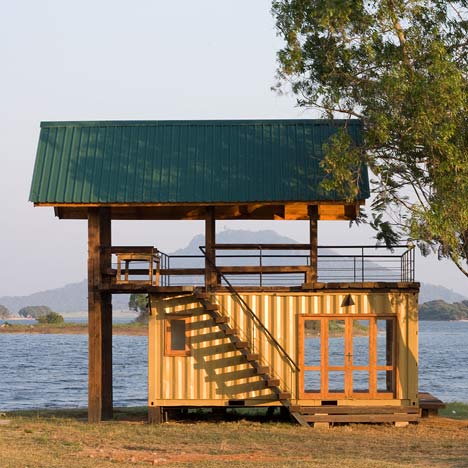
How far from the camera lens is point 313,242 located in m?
31.2

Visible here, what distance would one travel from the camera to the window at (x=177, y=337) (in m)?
30.6

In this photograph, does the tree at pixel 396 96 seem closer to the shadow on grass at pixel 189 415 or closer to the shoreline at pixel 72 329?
the shadow on grass at pixel 189 415

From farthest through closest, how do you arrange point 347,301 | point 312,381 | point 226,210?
point 312,381, point 226,210, point 347,301

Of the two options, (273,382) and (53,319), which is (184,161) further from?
(53,319)

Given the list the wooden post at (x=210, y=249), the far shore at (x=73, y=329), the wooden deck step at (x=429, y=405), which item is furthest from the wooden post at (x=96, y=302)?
the far shore at (x=73, y=329)

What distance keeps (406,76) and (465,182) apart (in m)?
3.32

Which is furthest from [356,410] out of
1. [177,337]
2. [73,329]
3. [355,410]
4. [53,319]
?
[53,319]

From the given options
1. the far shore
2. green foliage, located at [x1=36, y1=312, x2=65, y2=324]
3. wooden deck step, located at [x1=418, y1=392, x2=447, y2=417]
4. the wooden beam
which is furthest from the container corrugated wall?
green foliage, located at [x1=36, y1=312, x2=65, y2=324]

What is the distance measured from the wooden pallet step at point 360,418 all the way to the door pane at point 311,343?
2116mm

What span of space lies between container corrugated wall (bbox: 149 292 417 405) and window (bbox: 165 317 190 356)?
0.14 metres

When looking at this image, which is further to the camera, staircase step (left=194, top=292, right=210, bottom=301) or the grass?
staircase step (left=194, top=292, right=210, bottom=301)

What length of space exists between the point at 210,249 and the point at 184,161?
9.38 ft

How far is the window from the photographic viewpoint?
1206 inches

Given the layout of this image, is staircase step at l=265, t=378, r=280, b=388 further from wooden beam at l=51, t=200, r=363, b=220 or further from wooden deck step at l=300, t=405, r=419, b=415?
wooden beam at l=51, t=200, r=363, b=220
